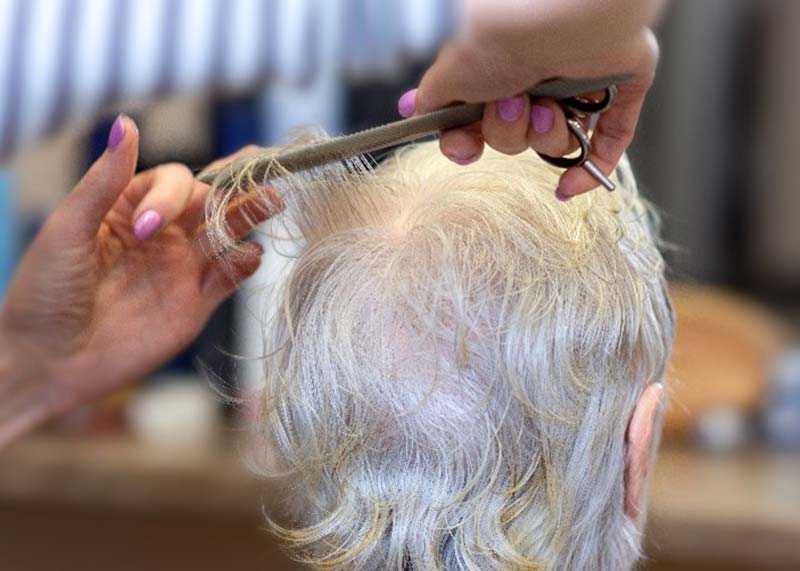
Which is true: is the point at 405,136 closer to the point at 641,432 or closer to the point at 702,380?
the point at 641,432

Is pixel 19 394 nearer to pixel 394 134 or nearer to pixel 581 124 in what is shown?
pixel 394 134

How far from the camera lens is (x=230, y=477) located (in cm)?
201

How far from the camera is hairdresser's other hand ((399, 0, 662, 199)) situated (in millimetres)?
677

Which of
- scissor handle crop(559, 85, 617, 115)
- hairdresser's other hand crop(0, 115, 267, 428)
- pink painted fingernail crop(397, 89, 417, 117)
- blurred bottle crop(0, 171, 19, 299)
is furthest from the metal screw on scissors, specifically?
blurred bottle crop(0, 171, 19, 299)

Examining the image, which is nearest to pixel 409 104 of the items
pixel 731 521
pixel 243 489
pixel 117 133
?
pixel 117 133

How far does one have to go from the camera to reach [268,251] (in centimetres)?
116

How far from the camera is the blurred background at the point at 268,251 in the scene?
3.75 ft

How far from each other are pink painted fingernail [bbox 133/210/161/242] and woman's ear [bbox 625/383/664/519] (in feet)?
1.41

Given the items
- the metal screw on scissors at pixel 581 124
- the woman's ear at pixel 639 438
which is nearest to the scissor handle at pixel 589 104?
the metal screw on scissors at pixel 581 124

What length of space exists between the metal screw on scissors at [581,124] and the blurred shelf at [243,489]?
105 cm

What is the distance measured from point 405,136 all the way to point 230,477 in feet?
4.39

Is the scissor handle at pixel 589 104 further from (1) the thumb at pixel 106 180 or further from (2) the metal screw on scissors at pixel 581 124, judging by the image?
(1) the thumb at pixel 106 180

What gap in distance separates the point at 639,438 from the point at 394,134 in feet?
1.01


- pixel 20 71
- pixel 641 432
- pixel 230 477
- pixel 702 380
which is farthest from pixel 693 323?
pixel 20 71
